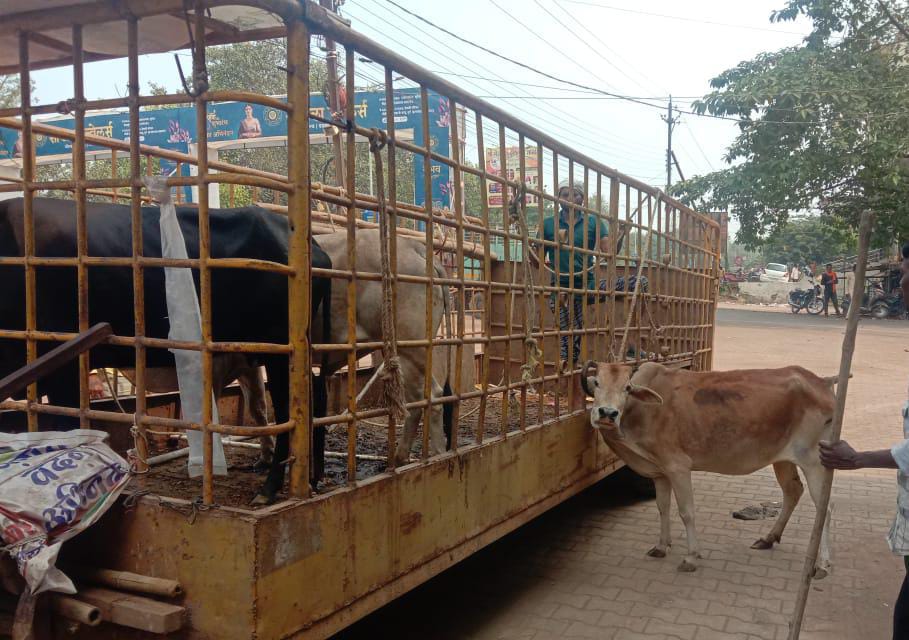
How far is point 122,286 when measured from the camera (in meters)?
3.13

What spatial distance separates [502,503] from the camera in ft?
13.0

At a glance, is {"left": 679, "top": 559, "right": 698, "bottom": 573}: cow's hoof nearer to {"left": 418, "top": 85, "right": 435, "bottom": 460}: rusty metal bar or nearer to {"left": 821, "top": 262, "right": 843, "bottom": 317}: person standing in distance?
{"left": 418, "top": 85, "right": 435, "bottom": 460}: rusty metal bar

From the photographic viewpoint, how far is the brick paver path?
4.19 m

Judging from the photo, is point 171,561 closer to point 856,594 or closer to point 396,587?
point 396,587

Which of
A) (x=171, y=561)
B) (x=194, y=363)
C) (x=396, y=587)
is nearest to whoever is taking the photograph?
(x=171, y=561)

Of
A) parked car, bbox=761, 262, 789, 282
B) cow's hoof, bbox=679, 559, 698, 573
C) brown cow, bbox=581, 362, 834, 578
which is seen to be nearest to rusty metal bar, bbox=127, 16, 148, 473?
brown cow, bbox=581, 362, 834, 578

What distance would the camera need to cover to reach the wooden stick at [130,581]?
2.41 meters

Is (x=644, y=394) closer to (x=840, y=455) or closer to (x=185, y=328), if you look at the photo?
(x=840, y=455)

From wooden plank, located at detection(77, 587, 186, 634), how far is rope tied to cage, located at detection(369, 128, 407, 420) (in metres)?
1.03

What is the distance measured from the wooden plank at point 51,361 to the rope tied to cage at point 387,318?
3.25 feet

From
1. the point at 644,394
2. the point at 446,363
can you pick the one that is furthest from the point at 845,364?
the point at 644,394

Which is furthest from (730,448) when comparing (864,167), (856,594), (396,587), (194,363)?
(864,167)

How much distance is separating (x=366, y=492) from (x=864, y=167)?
20.5m

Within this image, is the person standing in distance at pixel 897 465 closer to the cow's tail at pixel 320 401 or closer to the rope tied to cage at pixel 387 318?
the rope tied to cage at pixel 387 318
